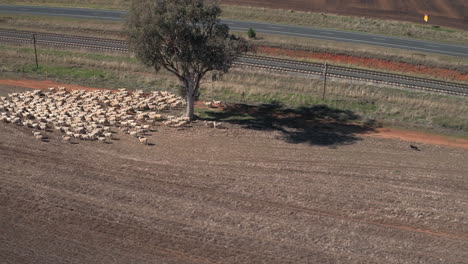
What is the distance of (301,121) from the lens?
136 ft

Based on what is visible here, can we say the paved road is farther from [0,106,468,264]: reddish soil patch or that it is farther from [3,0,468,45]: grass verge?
[0,106,468,264]: reddish soil patch

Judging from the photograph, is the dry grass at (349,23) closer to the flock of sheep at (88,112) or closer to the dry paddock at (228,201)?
the flock of sheep at (88,112)

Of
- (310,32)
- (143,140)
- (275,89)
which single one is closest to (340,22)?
(310,32)

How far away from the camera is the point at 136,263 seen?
22766mm

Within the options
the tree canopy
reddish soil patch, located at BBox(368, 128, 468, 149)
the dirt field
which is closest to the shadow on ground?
reddish soil patch, located at BBox(368, 128, 468, 149)

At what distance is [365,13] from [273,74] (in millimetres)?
37907

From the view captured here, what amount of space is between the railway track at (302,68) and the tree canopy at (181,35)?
56.8 ft

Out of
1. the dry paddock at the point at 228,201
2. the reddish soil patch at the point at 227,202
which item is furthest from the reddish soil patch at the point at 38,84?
the reddish soil patch at the point at 227,202

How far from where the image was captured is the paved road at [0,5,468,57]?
67.4 m

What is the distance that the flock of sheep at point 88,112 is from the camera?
3656cm

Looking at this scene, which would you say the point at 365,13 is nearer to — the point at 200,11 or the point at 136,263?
the point at 200,11

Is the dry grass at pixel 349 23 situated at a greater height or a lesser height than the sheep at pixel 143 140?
greater

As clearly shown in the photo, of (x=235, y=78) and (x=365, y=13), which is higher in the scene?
(x=365, y=13)

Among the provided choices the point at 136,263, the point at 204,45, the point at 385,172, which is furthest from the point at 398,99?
the point at 136,263
